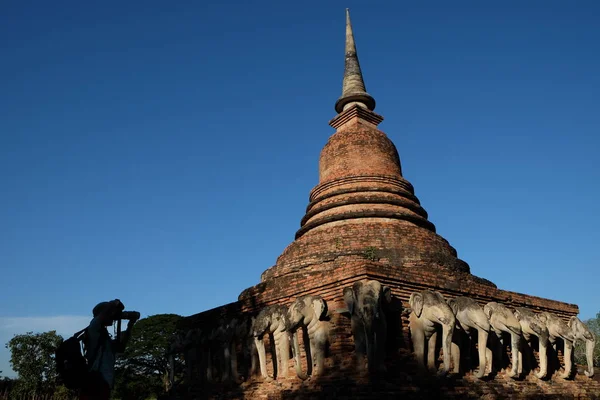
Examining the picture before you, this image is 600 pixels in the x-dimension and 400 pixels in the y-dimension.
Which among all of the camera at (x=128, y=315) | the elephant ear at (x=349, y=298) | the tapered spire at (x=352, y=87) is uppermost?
the tapered spire at (x=352, y=87)

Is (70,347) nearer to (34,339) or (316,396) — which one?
(316,396)

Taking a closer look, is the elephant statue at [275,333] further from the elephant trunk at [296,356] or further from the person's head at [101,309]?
the person's head at [101,309]

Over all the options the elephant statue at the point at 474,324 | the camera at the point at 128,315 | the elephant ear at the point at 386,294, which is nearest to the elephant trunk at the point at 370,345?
the elephant ear at the point at 386,294

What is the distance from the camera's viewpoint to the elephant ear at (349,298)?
8.68 metres

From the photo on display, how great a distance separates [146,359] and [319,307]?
3272 centimetres

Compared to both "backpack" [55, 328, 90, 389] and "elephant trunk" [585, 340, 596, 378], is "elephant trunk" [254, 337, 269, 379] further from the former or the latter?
"elephant trunk" [585, 340, 596, 378]

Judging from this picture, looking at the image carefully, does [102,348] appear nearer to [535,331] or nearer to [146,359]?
[535,331]

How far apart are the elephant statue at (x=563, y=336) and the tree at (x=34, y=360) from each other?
27277mm

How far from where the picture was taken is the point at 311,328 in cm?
897

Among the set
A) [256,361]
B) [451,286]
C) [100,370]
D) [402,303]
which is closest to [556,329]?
[451,286]

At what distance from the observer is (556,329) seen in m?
11.0

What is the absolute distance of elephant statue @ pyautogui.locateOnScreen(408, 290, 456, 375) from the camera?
8742mm

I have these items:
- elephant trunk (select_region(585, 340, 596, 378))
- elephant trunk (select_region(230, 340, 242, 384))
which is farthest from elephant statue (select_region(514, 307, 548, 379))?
elephant trunk (select_region(230, 340, 242, 384))

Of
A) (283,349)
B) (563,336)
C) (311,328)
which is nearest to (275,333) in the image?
(283,349)
